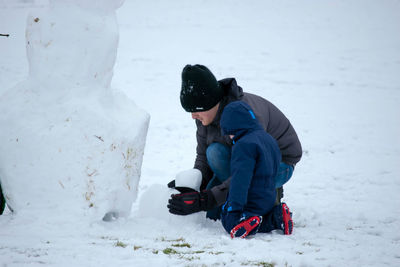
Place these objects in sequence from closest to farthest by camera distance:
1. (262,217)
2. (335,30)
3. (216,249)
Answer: (216,249), (262,217), (335,30)

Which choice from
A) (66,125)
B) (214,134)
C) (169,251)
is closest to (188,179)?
(214,134)

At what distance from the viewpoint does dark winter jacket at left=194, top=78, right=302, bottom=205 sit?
10.2 feet

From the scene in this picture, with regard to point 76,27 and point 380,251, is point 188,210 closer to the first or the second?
point 380,251

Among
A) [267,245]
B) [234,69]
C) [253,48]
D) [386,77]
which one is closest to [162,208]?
[267,245]

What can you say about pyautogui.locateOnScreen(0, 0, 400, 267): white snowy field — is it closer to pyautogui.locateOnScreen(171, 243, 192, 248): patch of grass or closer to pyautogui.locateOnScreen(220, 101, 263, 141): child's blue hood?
pyautogui.locateOnScreen(171, 243, 192, 248): patch of grass

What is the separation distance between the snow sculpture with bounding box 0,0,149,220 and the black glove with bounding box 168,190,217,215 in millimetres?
454

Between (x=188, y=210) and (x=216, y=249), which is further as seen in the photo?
(x=188, y=210)

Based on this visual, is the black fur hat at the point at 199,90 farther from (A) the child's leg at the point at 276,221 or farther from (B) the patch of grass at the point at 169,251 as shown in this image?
(B) the patch of grass at the point at 169,251

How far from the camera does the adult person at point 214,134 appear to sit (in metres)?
2.94

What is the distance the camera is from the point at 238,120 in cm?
278

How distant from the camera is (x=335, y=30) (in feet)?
45.5

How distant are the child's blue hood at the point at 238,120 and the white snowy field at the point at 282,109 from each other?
2.62 feet

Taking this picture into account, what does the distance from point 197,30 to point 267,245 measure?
12833mm

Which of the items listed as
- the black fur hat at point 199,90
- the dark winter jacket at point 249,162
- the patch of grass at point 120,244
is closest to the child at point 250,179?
the dark winter jacket at point 249,162
